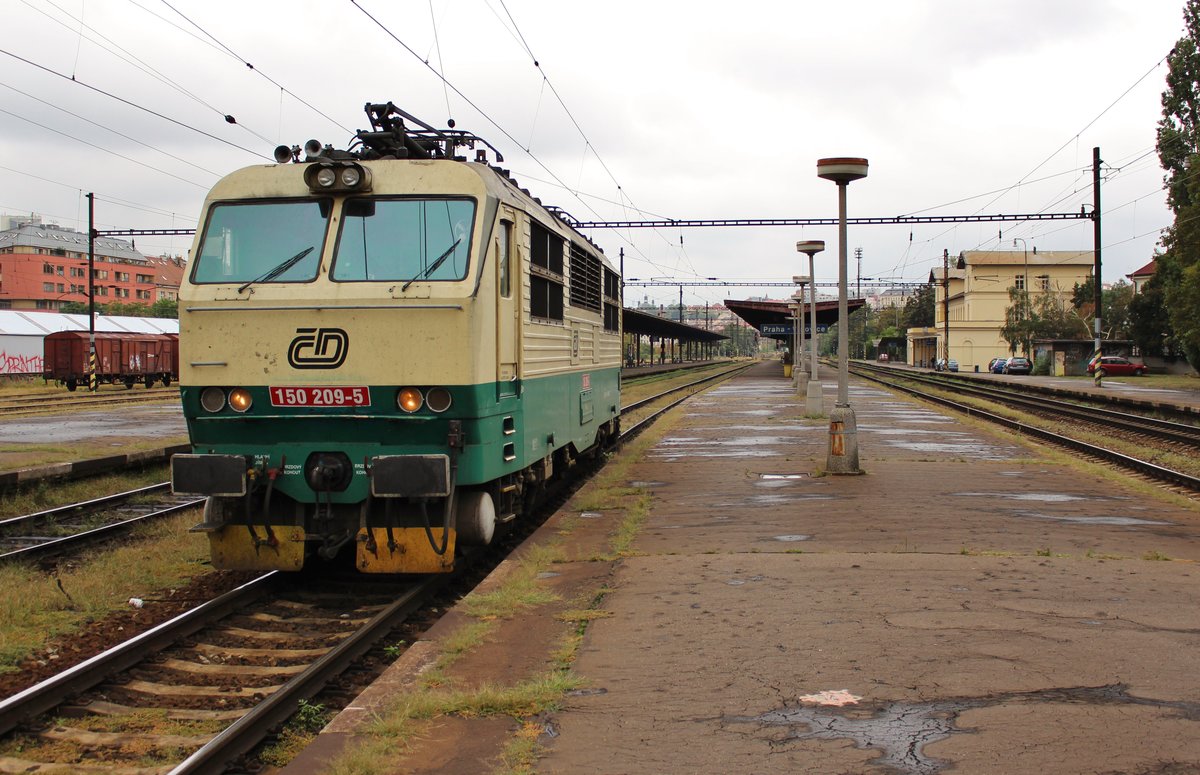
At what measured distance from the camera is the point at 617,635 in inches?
234

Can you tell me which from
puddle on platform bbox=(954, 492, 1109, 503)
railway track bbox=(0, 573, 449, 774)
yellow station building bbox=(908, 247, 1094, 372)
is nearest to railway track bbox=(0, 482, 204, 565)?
railway track bbox=(0, 573, 449, 774)

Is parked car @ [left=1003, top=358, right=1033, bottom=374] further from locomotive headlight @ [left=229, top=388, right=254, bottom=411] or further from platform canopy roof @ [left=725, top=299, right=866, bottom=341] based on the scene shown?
locomotive headlight @ [left=229, top=388, right=254, bottom=411]

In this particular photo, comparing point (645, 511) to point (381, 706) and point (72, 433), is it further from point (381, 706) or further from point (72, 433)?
point (72, 433)

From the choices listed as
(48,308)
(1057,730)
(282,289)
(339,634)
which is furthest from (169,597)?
(48,308)

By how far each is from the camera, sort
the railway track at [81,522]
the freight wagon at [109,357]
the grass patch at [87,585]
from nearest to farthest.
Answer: the grass patch at [87,585], the railway track at [81,522], the freight wagon at [109,357]

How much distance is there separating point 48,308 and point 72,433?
81.2 m

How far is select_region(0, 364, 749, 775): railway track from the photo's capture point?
4746mm

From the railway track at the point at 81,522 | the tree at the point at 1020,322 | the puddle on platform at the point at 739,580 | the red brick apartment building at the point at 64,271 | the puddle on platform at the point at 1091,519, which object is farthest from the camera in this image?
the red brick apartment building at the point at 64,271

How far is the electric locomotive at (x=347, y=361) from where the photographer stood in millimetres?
7309

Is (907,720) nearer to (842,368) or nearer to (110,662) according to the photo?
(110,662)

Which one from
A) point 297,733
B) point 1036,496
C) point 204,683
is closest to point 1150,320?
point 1036,496

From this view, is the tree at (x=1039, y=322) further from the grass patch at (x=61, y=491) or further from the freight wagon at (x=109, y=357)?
the grass patch at (x=61, y=491)

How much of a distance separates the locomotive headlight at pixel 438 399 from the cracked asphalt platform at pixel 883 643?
163 cm

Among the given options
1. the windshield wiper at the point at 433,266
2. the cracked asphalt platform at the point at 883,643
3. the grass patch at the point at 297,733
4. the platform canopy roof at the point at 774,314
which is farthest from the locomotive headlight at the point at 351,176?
the platform canopy roof at the point at 774,314
